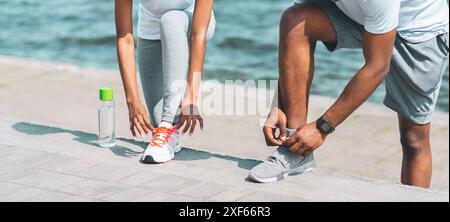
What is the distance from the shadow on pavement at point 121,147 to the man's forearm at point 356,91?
21.8 inches

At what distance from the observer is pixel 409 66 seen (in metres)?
4.47

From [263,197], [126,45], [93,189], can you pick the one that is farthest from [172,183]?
[126,45]

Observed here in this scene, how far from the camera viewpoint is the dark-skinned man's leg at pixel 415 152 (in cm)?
470

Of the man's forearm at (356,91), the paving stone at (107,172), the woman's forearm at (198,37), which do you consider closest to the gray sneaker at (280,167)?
the man's forearm at (356,91)

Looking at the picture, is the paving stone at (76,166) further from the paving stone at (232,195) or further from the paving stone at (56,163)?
the paving stone at (232,195)

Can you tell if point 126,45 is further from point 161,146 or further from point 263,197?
point 263,197

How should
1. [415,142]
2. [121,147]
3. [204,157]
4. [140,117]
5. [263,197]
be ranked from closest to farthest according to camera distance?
[263,197], [140,117], [415,142], [204,157], [121,147]

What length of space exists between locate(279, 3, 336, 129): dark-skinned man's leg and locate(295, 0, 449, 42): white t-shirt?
15cm

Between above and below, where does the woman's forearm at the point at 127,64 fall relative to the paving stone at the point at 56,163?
above

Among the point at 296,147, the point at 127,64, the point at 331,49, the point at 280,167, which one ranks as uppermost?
the point at 331,49

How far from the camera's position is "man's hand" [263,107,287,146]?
4473 mm

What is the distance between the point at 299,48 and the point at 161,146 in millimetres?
857

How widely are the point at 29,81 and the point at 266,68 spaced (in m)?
3.77

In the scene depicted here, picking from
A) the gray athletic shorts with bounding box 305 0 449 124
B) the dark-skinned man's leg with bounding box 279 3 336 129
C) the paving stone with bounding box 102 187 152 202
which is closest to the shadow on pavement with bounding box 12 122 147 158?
the paving stone with bounding box 102 187 152 202
